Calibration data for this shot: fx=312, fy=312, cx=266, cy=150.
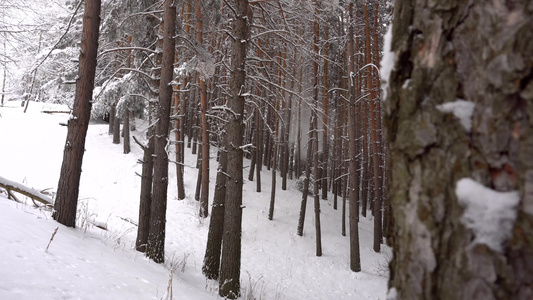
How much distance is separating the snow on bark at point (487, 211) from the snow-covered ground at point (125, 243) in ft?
9.96

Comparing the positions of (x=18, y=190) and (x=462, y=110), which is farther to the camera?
(x=18, y=190)

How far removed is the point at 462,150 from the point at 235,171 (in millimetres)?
5118

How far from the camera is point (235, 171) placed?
579 cm

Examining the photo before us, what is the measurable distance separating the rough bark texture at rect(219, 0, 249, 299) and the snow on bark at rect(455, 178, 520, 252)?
5.10 m

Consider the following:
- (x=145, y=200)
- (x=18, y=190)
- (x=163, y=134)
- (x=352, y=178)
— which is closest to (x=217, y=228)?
(x=145, y=200)

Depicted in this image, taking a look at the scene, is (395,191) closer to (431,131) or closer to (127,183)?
(431,131)

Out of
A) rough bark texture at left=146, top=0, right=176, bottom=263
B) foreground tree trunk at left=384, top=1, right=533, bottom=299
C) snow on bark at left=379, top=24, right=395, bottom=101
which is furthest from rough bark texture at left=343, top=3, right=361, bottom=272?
foreground tree trunk at left=384, top=1, right=533, bottom=299

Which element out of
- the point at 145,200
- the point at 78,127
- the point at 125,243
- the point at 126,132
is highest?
the point at 126,132

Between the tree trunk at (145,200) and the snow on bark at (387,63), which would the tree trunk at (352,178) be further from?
the snow on bark at (387,63)

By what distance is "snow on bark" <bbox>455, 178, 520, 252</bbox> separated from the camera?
0.71m

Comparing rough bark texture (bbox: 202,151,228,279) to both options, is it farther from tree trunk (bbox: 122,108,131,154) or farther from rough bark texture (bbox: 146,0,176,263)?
tree trunk (bbox: 122,108,131,154)

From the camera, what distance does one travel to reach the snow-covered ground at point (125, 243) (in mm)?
3152

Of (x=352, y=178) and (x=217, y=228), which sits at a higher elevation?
(x=352, y=178)

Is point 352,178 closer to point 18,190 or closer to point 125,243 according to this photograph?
point 125,243
